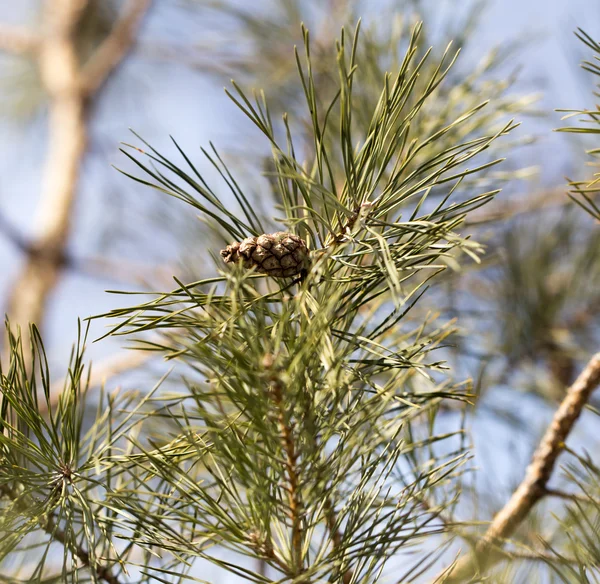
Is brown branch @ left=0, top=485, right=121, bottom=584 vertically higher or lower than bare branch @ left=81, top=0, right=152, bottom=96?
lower

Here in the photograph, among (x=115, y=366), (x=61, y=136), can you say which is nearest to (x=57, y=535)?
(x=115, y=366)

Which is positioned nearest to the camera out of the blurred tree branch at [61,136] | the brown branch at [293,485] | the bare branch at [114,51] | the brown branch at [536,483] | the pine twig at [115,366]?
the brown branch at [293,485]

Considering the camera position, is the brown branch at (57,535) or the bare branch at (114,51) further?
the bare branch at (114,51)

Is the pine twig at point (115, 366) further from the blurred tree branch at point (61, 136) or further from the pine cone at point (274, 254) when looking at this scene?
the pine cone at point (274, 254)

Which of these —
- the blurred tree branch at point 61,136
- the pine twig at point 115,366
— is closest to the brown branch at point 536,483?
the pine twig at point 115,366

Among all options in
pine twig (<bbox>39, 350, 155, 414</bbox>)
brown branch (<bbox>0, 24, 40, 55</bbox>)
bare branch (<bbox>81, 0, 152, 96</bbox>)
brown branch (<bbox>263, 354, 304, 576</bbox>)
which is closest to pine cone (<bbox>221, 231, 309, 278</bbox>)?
brown branch (<bbox>263, 354, 304, 576</bbox>)

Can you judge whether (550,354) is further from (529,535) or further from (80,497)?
(80,497)

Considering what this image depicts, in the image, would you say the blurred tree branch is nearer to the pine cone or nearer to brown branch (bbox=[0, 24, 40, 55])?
brown branch (bbox=[0, 24, 40, 55])

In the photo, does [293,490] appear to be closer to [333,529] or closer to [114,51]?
[333,529]
